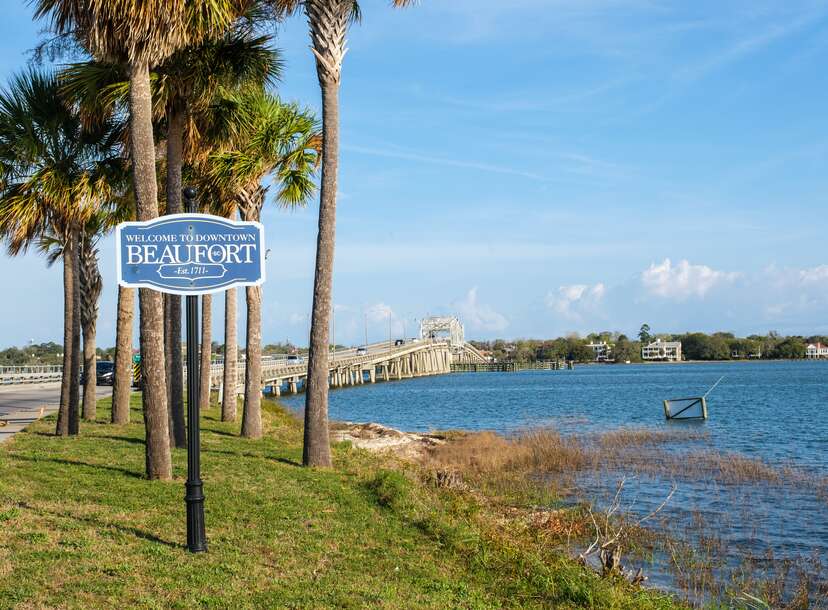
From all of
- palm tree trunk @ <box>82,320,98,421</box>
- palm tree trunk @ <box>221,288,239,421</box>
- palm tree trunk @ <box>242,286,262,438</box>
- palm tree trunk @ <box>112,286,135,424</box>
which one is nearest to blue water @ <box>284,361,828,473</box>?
palm tree trunk @ <box>242,286,262,438</box>

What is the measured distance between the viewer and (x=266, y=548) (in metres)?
9.27

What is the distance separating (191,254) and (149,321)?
4323mm

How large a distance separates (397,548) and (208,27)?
858 cm

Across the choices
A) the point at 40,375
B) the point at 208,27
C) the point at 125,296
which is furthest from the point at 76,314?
the point at 40,375

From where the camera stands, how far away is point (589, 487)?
1984cm

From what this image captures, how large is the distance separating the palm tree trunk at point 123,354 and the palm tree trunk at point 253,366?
3.07 m

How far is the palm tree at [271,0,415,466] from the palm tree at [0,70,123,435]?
212 inches

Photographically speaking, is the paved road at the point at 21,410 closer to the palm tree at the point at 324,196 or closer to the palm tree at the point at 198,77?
the palm tree at the point at 198,77

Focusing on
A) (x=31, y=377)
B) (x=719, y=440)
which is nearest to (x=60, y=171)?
(x=719, y=440)

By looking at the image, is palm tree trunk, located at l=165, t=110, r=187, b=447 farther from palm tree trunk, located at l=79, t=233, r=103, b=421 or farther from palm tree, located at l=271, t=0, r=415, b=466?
palm tree trunk, located at l=79, t=233, r=103, b=421

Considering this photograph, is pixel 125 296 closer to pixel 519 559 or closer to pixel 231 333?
pixel 231 333

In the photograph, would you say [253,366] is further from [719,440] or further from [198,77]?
[719,440]

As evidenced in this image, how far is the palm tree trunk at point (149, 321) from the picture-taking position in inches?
520

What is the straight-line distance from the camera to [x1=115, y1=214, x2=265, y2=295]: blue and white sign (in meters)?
9.36
